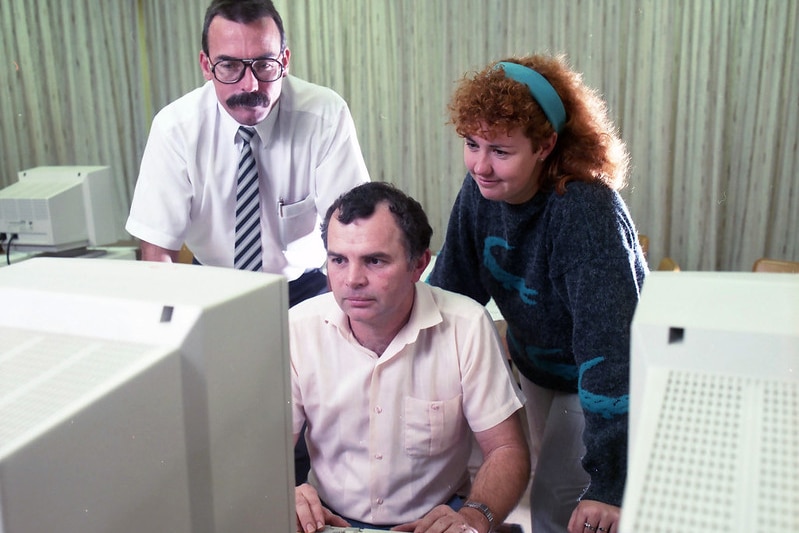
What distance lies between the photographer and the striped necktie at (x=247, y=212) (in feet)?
6.37

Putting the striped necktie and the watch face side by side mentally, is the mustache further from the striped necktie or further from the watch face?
the watch face

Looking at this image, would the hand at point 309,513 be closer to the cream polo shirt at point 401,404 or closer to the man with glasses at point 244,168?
the cream polo shirt at point 401,404

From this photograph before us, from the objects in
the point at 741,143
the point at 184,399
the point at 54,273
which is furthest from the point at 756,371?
the point at 741,143

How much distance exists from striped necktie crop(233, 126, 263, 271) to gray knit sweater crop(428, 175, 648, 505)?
589 mm

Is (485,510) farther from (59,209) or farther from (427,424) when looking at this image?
(59,209)

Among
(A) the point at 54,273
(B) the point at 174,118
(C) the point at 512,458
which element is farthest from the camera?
(B) the point at 174,118

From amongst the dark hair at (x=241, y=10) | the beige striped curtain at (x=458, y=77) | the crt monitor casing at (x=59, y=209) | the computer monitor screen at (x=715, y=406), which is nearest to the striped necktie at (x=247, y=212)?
the dark hair at (x=241, y=10)

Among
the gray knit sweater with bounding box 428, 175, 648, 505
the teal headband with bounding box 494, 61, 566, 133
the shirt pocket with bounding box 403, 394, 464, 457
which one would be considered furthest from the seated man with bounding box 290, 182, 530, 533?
the teal headband with bounding box 494, 61, 566, 133

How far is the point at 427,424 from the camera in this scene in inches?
56.6

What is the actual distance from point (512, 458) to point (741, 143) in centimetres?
262

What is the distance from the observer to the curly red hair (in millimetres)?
1369

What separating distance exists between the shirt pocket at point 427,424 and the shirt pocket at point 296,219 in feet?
2.61

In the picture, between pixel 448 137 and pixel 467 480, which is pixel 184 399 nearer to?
pixel 467 480

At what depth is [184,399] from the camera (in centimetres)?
67
